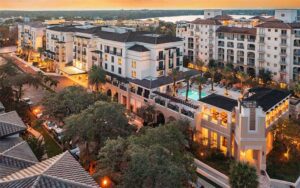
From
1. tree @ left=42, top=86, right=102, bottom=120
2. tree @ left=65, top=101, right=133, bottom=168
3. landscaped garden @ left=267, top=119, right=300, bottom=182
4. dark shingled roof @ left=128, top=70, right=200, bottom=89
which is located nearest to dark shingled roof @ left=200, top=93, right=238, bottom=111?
landscaped garden @ left=267, top=119, right=300, bottom=182

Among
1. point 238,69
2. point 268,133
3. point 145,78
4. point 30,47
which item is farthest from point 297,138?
point 30,47

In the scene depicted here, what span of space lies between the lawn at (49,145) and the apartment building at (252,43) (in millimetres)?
38899

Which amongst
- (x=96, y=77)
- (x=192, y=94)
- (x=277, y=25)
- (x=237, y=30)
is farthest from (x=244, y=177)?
(x=237, y=30)

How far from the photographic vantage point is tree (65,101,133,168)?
2791 centimetres

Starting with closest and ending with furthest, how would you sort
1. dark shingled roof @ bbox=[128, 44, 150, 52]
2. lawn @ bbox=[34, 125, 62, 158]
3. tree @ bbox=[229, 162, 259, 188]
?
1. tree @ bbox=[229, 162, 259, 188]
2. lawn @ bbox=[34, 125, 62, 158]
3. dark shingled roof @ bbox=[128, 44, 150, 52]

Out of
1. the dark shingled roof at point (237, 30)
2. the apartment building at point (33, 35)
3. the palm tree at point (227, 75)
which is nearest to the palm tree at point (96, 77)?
the palm tree at point (227, 75)

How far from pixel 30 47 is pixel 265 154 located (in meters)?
68.2

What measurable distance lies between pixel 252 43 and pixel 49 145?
137ft

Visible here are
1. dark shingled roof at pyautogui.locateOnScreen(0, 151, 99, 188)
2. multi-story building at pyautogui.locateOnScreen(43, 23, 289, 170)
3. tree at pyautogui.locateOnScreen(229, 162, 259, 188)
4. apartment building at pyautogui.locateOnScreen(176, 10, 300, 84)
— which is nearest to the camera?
dark shingled roof at pyautogui.locateOnScreen(0, 151, 99, 188)

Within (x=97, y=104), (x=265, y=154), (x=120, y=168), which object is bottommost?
(x=265, y=154)

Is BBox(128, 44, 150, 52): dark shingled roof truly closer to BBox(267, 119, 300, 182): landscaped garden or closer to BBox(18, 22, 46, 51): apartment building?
BBox(267, 119, 300, 182): landscaped garden

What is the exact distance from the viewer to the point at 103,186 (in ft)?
75.5

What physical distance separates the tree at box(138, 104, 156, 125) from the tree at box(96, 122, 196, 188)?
15628 millimetres

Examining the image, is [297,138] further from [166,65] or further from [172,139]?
[166,65]
